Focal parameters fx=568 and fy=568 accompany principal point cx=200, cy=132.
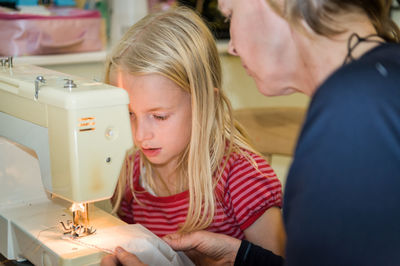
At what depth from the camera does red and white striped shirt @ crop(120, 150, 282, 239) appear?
1.29 metres

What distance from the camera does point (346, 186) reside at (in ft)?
2.23

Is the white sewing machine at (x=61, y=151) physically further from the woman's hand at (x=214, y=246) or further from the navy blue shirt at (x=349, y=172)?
the navy blue shirt at (x=349, y=172)

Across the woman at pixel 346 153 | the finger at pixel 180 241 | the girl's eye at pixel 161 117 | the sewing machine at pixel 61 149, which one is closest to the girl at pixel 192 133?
the girl's eye at pixel 161 117

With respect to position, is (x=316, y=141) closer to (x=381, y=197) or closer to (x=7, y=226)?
(x=381, y=197)

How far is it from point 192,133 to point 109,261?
0.42 meters

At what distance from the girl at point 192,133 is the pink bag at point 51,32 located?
1.81ft

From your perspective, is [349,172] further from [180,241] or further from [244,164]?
[244,164]

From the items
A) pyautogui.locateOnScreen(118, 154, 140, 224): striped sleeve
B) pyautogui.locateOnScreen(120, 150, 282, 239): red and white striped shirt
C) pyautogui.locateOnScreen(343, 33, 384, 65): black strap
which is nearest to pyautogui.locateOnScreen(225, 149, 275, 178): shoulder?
pyautogui.locateOnScreen(120, 150, 282, 239): red and white striped shirt

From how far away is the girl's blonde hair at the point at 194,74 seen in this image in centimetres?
125

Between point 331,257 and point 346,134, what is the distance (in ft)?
0.51

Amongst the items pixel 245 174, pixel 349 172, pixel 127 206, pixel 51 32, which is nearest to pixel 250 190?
pixel 245 174

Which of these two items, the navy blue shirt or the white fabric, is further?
the white fabric

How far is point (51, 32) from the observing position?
1.80 meters

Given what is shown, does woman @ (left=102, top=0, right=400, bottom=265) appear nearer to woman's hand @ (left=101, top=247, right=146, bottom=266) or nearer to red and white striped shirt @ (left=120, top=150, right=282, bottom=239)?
woman's hand @ (left=101, top=247, right=146, bottom=266)
